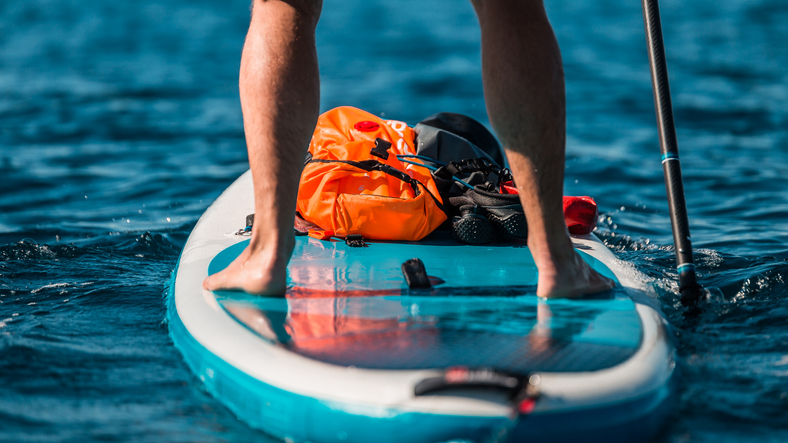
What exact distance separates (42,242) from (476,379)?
2.77 m

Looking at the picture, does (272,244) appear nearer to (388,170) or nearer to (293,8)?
(293,8)

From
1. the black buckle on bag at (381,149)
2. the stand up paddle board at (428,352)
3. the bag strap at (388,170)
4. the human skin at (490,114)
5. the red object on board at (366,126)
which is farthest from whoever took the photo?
the red object on board at (366,126)

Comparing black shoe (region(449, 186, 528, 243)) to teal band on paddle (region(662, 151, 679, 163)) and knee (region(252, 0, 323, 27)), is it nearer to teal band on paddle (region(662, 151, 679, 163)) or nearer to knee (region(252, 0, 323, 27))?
teal band on paddle (region(662, 151, 679, 163))

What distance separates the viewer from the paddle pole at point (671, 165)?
92.7 inches

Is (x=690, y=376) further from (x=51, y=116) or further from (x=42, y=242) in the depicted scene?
(x=51, y=116)

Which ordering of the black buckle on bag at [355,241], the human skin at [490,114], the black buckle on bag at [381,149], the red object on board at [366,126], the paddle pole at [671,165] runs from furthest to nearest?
the red object on board at [366,126] → the black buckle on bag at [381,149] → the black buckle on bag at [355,241] → the paddle pole at [671,165] → the human skin at [490,114]

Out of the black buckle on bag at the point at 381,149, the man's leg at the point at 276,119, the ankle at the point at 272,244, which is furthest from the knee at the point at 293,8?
the black buckle on bag at the point at 381,149

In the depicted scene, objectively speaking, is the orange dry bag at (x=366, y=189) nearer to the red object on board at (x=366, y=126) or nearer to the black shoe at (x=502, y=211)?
the red object on board at (x=366, y=126)

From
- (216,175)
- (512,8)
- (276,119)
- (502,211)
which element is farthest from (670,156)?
(216,175)

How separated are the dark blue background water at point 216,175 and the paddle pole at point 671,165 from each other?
11cm

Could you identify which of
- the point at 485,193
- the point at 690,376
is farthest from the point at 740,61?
the point at 690,376

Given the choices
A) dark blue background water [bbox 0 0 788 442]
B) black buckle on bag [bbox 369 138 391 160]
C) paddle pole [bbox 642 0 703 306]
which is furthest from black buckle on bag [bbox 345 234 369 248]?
paddle pole [bbox 642 0 703 306]

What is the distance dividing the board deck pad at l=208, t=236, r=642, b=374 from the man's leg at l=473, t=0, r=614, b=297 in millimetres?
218

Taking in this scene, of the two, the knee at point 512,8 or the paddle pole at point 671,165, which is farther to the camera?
the paddle pole at point 671,165
